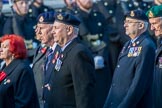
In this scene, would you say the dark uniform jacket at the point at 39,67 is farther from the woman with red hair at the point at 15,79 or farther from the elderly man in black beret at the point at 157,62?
the elderly man in black beret at the point at 157,62

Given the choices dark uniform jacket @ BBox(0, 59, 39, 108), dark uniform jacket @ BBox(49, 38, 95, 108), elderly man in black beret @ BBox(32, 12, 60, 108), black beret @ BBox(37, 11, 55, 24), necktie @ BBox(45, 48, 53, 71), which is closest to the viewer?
dark uniform jacket @ BBox(49, 38, 95, 108)

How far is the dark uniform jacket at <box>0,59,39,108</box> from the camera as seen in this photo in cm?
838

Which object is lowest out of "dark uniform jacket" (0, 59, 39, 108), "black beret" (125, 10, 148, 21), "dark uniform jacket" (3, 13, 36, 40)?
"dark uniform jacket" (3, 13, 36, 40)

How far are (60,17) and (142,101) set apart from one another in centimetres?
135

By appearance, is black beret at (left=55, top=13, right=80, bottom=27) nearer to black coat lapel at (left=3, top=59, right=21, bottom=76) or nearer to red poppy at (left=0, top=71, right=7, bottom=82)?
black coat lapel at (left=3, top=59, right=21, bottom=76)

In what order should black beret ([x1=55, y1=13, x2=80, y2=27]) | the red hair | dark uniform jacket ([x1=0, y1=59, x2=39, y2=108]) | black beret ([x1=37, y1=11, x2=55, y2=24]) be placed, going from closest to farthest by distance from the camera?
1. dark uniform jacket ([x1=0, y1=59, x2=39, y2=108])
2. black beret ([x1=55, y1=13, x2=80, y2=27])
3. the red hair
4. black beret ([x1=37, y1=11, x2=55, y2=24])

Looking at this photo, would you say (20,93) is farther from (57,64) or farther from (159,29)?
(159,29)

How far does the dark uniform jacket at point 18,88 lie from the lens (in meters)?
8.38

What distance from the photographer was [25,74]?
8586 millimetres

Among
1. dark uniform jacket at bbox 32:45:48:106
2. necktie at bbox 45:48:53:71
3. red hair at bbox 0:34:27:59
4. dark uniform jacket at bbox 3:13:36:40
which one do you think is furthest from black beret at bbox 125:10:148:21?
dark uniform jacket at bbox 3:13:36:40

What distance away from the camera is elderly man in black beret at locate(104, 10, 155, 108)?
26.9 ft

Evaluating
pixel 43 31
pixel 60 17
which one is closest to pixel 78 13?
pixel 43 31

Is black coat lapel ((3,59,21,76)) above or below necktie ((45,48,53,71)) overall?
above

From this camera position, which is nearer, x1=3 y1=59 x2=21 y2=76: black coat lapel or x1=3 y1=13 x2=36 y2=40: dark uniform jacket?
x1=3 y1=59 x2=21 y2=76: black coat lapel
